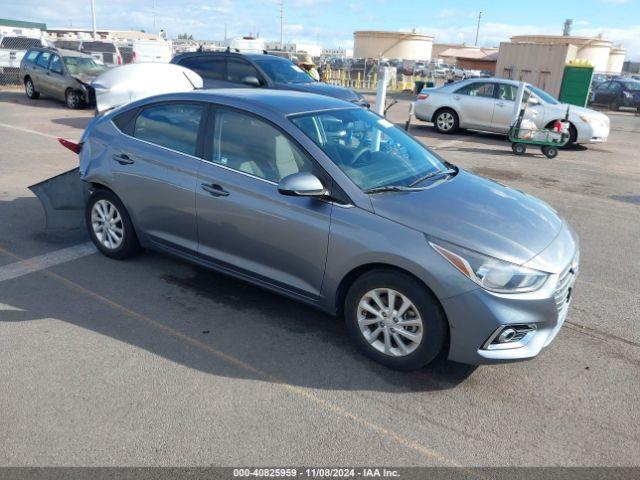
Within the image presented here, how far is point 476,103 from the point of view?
14242mm

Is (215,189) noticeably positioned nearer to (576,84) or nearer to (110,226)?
(110,226)

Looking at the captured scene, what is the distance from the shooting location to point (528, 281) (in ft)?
10.4

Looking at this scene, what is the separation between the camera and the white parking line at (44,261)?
4.77m

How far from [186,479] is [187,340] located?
133 cm

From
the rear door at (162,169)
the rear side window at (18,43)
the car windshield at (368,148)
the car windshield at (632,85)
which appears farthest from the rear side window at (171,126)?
the car windshield at (632,85)

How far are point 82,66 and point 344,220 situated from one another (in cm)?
1561

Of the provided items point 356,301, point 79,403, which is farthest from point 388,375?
point 79,403

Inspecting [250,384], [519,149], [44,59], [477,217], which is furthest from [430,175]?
[44,59]

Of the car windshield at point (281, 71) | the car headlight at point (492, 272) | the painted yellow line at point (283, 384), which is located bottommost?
the painted yellow line at point (283, 384)

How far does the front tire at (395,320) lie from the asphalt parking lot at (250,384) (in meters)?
0.15

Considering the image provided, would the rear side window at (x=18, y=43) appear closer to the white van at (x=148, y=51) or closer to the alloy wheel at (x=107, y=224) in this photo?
the white van at (x=148, y=51)

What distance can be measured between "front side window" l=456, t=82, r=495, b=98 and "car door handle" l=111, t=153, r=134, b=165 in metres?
11.6

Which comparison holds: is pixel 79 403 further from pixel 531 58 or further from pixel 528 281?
pixel 531 58

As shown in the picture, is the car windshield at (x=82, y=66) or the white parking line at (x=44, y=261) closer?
the white parking line at (x=44, y=261)
